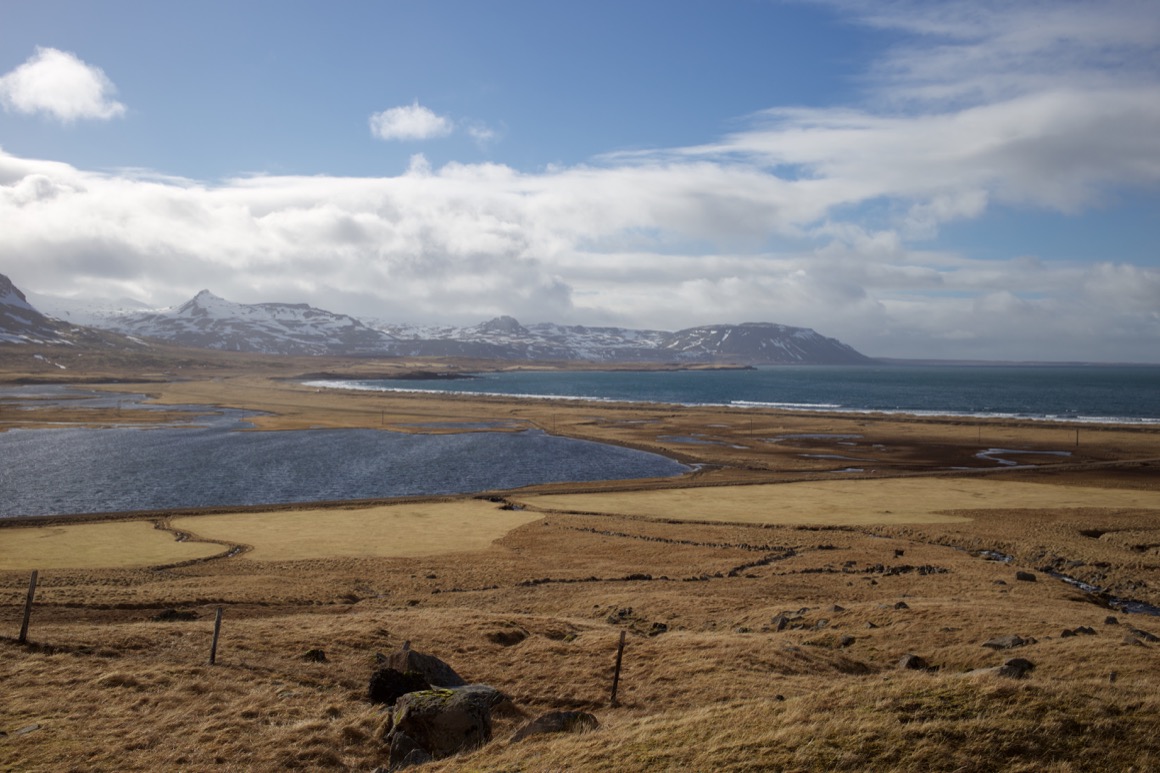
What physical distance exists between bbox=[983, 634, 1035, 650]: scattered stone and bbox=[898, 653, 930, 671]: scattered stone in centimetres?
Result: 224

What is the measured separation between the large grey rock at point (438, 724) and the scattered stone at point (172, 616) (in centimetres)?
1314

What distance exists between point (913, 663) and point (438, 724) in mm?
13636

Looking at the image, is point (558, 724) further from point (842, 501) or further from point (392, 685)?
point (842, 501)

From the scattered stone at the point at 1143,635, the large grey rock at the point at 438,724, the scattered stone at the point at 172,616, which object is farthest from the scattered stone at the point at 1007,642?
the scattered stone at the point at 172,616

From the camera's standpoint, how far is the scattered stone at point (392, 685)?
18.6 m

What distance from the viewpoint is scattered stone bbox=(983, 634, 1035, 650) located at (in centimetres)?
2228

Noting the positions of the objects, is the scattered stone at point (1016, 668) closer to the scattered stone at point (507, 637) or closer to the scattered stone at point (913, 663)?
the scattered stone at point (913, 663)

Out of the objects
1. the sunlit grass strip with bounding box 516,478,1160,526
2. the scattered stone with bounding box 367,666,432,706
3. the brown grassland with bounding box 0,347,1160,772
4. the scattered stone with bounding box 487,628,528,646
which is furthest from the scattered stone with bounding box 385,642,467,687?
the sunlit grass strip with bounding box 516,478,1160,526

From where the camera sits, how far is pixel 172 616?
26.5 metres

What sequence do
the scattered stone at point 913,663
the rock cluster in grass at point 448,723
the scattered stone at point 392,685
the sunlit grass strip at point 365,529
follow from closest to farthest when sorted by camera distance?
1. the rock cluster in grass at point 448,723
2. the scattered stone at point 392,685
3. the scattered stone at point 913,663
4. the sunlit grass strip at point 365,529

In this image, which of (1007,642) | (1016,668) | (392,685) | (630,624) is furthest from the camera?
(630,624)

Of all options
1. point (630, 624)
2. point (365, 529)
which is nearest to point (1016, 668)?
point (630, 624)

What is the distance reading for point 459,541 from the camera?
148 ft

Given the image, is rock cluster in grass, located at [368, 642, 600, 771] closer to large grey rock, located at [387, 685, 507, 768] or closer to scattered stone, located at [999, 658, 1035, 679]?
large grey rock, located at [387, 685, 507, 768]
